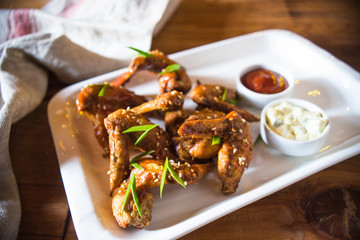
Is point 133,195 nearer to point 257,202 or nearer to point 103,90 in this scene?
point 257,202

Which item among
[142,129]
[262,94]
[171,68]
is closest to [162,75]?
[171,68]

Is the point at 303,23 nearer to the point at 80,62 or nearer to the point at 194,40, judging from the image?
the point at 194,40

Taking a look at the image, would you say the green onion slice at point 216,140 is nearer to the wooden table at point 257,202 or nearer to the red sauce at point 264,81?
the wooden table at point 257,202

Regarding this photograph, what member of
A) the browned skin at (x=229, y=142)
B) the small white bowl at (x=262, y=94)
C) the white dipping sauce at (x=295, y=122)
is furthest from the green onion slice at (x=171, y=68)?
the white dipping sauce at (x=295, y=122)

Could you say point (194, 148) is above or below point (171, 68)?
below

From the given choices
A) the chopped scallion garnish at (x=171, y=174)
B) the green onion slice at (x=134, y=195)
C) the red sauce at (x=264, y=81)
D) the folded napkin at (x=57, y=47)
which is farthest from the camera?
the red sauce at (x=264, y=81)

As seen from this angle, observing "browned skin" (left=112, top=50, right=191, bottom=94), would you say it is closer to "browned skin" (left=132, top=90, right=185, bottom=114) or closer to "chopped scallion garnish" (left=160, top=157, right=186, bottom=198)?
"browned skin" (left=132, top=90, right=185, bottom=114)
